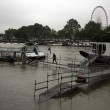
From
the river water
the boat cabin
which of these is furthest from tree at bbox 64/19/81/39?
the river water

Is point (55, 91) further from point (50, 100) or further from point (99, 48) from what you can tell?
point (99, 48)

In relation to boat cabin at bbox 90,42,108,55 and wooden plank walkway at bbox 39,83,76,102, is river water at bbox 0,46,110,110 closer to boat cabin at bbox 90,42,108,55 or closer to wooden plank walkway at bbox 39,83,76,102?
wooden plank walkway at bbox 39,83,76,102

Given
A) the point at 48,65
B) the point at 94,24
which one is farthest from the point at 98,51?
the point at 94,24

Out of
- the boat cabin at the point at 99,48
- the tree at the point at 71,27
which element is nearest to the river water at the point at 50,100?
the boat cabin at the point at 99,48

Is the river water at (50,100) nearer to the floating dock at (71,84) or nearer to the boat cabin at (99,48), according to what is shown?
the floating dock at (71,84)

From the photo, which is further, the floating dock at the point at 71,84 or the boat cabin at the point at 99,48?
the boat cabin at the point at 99,48

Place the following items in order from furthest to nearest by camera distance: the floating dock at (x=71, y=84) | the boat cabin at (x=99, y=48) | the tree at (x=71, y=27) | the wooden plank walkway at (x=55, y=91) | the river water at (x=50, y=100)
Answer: the tree at (x=71, y=27)
the boat cabin at (x=99, y=48)
the floating dock at (x=71, y=84)
the wooden plank walkway at (x=55, y=91)
the river water at (x=50, y=100)

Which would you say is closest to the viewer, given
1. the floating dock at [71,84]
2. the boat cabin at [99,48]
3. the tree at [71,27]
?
the floating dock at [71,84]

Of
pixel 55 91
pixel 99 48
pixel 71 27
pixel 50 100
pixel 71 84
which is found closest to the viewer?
pixel 50 100

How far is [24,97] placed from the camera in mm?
21625

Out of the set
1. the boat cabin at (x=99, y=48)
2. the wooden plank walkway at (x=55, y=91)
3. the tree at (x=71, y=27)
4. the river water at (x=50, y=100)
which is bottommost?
the river water at (x=50, y=100)

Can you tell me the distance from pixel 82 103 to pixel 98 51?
24.4 metres

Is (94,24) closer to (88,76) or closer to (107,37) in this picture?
(107,37)

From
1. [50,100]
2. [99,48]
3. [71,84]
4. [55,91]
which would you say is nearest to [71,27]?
[99,48]
